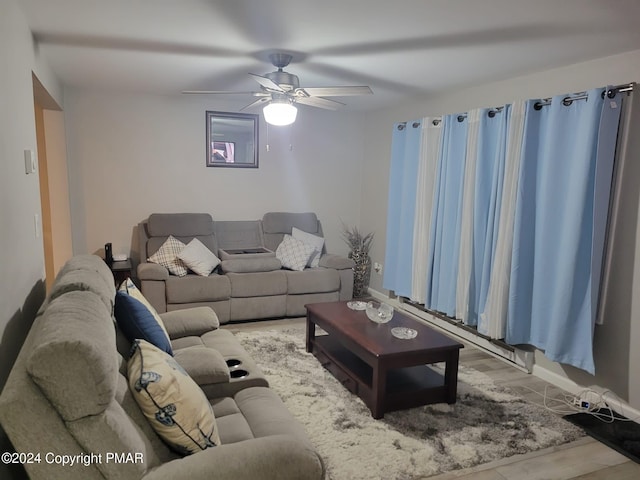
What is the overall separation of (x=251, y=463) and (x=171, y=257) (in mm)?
3541

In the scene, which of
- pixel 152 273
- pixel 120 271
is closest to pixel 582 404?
pixel 152 273

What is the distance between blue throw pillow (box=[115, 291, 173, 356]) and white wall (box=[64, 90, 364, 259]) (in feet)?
10.6

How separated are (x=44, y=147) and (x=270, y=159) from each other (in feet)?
8.06

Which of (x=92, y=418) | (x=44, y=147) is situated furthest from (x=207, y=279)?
(x=92, y=418)

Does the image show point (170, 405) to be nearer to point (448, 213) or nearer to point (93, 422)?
point (93, 422)

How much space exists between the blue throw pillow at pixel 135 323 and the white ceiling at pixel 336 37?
1539 millimetres

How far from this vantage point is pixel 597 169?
9.55 ft

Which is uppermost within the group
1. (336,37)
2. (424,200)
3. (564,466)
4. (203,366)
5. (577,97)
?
(336,37)

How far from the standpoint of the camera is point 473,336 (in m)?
4.16

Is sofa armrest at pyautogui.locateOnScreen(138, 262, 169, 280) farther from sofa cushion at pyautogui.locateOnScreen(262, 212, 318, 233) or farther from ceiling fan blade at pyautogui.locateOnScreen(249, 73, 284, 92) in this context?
ceiling fan blade at pyautogui.locateOnScreen(249, 73, 284, 92)

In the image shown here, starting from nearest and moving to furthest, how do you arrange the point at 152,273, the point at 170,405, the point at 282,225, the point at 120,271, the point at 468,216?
the point at 170,405, the point at 468,216, the point at 152,273, the point at 120,271, the point at 282,225

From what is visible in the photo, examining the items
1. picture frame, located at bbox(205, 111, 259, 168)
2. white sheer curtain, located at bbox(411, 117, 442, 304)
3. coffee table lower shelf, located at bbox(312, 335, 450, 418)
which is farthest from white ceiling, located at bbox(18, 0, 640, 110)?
coffee table lower shelf, located at bbox(312, 335, 450, 418)

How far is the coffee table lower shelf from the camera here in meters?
Answer: 2.89

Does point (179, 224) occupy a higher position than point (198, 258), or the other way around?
point (179, 224)
